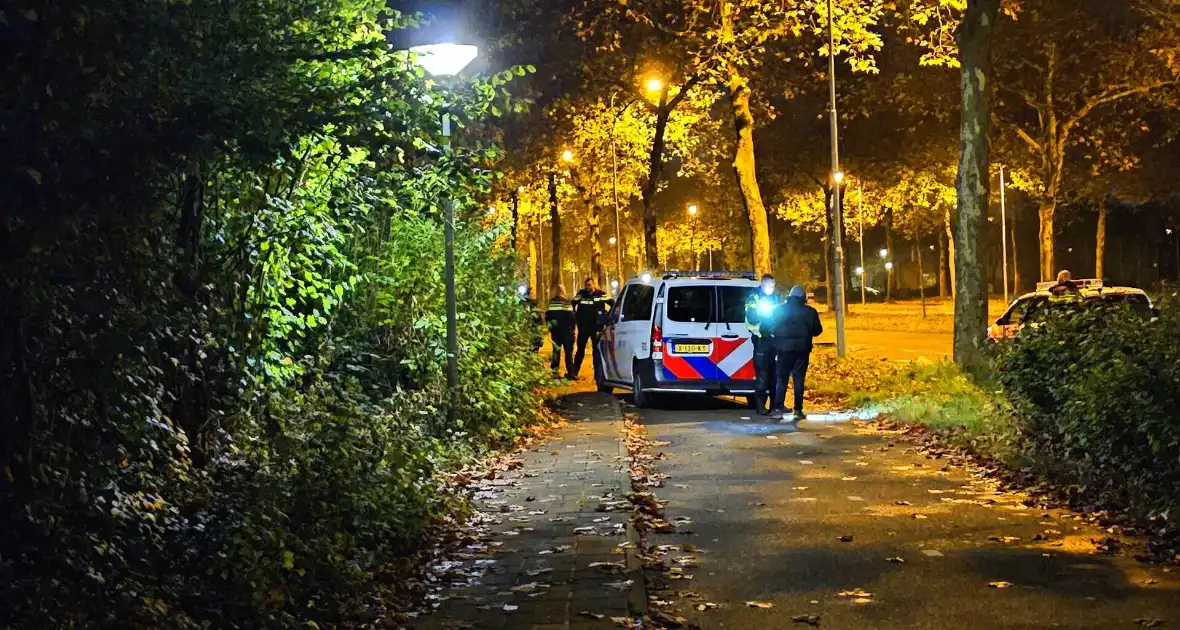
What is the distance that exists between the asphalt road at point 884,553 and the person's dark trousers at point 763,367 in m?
3.46

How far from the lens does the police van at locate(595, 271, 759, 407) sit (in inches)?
636

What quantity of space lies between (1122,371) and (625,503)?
367 centimetres

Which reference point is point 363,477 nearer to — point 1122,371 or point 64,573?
point 64,573

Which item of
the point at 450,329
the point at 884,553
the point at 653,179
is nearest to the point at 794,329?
the point at 450,329

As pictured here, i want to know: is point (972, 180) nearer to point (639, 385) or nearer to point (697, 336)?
point (697, 336)

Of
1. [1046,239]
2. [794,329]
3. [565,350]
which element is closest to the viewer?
[794,329]

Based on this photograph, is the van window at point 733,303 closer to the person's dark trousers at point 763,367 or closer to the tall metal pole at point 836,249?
the person's dark trousers at point 763,367

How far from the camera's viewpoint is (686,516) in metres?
9.02

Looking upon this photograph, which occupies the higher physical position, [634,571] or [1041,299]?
[1041,299]

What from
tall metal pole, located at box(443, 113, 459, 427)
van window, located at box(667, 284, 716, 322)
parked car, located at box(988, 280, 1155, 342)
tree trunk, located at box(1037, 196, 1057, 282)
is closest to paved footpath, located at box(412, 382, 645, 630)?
tall metal pole, located at box(443, 113, 459, 427)

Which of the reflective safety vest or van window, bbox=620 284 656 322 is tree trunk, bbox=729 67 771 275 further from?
the reflective safety vest

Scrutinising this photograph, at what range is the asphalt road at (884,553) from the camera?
6242 mm

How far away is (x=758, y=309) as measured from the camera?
15.9 metres

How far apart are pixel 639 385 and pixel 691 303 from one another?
1.45 metres
